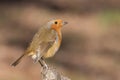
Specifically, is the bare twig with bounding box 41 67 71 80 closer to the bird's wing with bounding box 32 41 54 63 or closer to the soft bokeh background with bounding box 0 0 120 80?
the bird's wing with bounding box 32 41 54 63

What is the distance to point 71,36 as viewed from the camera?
18.0 meters

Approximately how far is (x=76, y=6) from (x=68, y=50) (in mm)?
3684

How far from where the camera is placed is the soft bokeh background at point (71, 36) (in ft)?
51.2

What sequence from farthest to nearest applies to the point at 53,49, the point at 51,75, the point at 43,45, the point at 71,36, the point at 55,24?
the point at 71,36, the point at 55,24, the point at 53,49, the point at 43,45, the point at 51,75

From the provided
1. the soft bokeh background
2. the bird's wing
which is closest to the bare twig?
the bird's wing

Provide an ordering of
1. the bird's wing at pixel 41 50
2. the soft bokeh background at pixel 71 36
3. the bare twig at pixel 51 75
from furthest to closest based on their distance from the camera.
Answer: the soft bokeh background at pixel 71 36 → the bird's wing at pixel 41 50 → the bare twig at pixel 51 75

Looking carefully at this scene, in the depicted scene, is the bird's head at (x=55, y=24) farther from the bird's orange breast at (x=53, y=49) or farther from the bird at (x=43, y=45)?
the bird's orange breast at (x=53, y=49)

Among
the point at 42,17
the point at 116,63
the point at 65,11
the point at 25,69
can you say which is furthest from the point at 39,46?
the point at 65,11

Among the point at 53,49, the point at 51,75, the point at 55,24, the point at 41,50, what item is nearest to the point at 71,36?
the point at 55,24

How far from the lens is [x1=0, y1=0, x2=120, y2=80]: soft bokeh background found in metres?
15.6

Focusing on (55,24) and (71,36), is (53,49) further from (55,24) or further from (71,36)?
(71,36)

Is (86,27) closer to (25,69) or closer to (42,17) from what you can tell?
(42,17)

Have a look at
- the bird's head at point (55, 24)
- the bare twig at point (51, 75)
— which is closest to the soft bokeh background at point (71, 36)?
the bird's head at point (55, 24)

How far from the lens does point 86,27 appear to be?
19062mm
